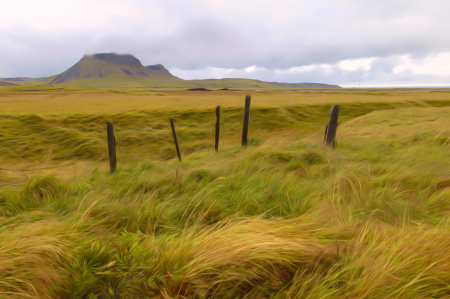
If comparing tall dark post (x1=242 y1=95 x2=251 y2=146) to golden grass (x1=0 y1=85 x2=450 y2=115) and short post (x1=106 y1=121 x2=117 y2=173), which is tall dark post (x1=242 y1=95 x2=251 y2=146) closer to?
short post (x1=106 y1=121 x2=117 y2=173)

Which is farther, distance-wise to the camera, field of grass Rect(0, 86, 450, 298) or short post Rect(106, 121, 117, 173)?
short post Rect(106, 121, 117, 173)

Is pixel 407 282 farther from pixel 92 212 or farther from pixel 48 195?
pixel 48 195

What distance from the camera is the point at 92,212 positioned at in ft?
8.98

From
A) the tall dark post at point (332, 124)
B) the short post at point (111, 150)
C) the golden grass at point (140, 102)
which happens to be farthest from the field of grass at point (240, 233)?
the golden grass at point (140, 102)

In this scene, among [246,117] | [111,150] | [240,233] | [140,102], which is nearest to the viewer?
[240,233]

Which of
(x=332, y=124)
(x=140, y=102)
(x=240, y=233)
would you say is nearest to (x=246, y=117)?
(x=332, y=124)

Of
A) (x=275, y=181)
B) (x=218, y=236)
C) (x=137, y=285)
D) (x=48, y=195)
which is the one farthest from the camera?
(x=275, y=181)

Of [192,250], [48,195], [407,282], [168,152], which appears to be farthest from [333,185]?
[168,152]

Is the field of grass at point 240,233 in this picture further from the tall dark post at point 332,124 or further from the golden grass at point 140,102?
the golden grass at point 140,102

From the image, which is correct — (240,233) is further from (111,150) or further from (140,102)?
(140,102)

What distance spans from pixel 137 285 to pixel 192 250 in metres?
0.46

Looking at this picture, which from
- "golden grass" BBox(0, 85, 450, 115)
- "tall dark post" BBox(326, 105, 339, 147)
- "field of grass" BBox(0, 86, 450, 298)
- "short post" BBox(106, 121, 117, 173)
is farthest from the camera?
"golden grass" BBox(0, 85, 450, 115)

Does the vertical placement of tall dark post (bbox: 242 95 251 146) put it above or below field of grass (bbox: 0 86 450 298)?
above

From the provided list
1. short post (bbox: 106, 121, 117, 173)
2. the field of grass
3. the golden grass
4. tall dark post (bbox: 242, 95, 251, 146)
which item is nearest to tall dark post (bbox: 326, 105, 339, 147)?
the field of grass
